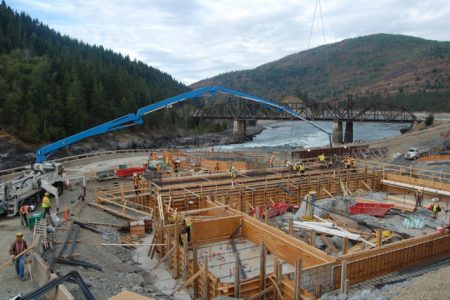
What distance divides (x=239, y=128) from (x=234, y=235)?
8649 centimetres

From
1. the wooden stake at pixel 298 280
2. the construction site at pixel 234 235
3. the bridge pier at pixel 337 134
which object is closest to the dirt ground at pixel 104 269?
the construction site at pixel 234 235

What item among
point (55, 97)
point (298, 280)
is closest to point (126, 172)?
point (298, 280)

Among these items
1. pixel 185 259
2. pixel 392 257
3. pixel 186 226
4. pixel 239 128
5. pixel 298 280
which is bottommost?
pixel 185 259

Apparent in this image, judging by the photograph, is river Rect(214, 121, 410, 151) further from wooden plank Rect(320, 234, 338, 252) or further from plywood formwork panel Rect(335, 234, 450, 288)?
plywood formwork panel Rect(335, 234, 450, 288)

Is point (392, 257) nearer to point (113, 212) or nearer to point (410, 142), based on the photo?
point (113, 212)

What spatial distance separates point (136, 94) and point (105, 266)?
90.3 meters

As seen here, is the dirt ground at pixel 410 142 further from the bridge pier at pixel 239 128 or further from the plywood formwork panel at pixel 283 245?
the bridge pier at pixel 239 128

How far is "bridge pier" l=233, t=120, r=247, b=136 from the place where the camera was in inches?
4030

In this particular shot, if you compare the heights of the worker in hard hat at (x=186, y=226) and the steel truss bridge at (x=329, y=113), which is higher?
the steel truss bridge at (x=329, y=113)

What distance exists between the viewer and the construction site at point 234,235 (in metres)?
12.8

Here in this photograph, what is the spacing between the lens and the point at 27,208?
58.6ft

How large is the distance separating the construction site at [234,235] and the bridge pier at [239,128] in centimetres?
7010

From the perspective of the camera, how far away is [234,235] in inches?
721

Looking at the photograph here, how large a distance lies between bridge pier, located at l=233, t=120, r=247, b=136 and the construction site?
230 feet
